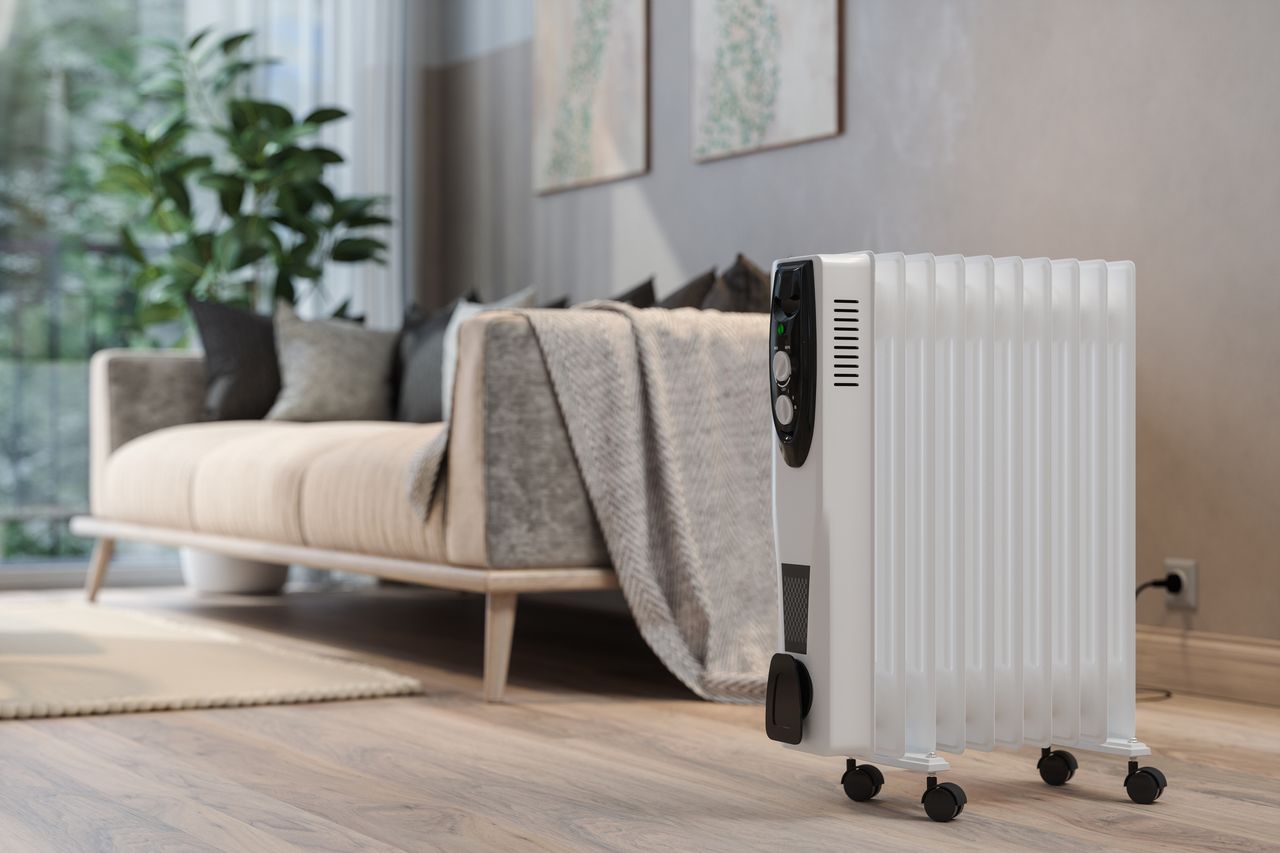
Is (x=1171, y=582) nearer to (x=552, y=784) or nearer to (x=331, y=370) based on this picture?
(x=552, y=784)

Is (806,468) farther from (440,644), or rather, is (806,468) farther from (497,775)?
(440,644)

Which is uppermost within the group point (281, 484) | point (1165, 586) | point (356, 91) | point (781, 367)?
point (356, 91)

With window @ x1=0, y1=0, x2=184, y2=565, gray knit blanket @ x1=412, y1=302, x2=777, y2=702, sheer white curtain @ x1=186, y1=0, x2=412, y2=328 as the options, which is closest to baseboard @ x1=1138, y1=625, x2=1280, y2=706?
gray knit blanket @ x1=412, y1=302, x2=777, y2=702

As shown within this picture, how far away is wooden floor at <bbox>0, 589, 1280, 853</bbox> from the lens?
164 cm

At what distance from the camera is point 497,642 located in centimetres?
263

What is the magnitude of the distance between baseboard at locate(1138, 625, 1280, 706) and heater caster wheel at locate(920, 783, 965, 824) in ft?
3.71

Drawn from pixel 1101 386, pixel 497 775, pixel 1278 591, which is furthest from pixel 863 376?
pixel 1278 591

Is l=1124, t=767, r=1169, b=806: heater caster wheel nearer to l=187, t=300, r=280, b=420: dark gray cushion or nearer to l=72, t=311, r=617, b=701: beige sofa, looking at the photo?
l=72, t=311, r=617, b=701: beige sofa

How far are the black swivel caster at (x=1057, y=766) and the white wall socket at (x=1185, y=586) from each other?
3.08ft

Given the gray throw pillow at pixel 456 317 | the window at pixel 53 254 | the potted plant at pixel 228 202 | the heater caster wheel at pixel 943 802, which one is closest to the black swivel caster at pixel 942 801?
the heater caster wheel at pixel 943 802

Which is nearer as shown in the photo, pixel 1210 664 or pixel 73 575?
pixel 1210 664

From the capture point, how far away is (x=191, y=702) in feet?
8.23

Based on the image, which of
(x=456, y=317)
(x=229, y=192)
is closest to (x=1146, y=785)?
(x=456, y=317)

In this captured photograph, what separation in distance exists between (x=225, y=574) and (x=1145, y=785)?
3.24 meters
